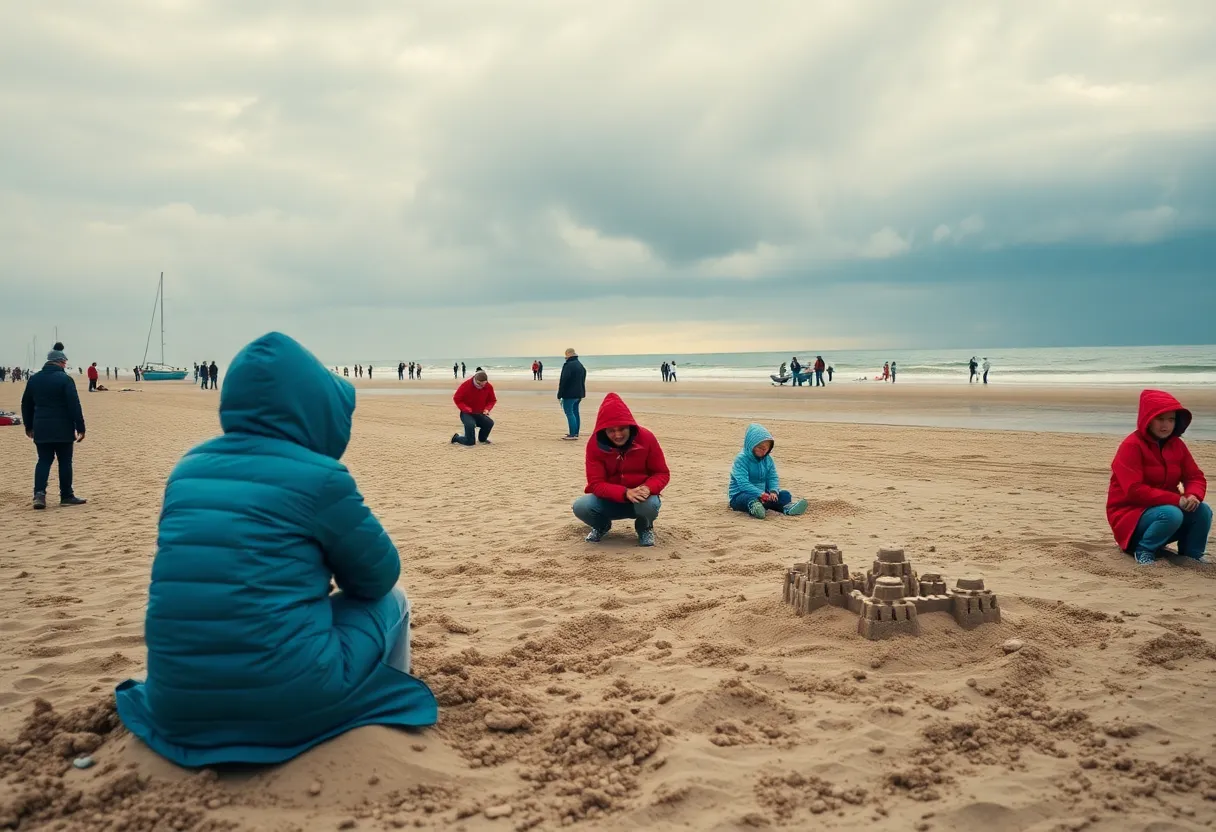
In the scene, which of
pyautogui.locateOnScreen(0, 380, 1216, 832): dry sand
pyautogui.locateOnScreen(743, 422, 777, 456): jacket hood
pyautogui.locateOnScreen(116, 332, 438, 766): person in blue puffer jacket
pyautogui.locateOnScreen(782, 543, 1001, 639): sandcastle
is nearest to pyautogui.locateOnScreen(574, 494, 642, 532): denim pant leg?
pyautogui.locateOnScreen(0, 380, 1216, 832): dry sand

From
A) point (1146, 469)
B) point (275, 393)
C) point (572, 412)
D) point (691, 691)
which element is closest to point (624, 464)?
point (691, 691)

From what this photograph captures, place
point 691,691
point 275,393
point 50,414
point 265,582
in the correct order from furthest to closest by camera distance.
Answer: point 50,414
point 691,691
point 275,393
point 265,582

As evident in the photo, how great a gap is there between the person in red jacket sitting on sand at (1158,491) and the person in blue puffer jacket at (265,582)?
592cm

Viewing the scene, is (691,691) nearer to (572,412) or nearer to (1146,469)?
(1146,469)

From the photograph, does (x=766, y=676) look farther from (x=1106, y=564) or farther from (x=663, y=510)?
(x=663, y=510)

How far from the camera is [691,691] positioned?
4.09m

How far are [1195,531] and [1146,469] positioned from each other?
1.86 ft

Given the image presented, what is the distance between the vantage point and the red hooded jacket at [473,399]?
16.8m

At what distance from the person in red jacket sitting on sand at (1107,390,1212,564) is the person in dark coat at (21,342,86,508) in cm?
1077

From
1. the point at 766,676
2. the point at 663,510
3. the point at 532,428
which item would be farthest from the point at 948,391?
the point at 766,676

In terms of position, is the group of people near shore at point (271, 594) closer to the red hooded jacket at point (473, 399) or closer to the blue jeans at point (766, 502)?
the blue jeans at point (766, 502)

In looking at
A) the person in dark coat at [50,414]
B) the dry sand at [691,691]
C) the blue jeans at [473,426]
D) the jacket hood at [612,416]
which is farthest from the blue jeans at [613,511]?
the blue jeans at [473,426]

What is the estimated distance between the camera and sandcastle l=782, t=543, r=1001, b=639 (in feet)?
15.4

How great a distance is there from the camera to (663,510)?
9250mm
